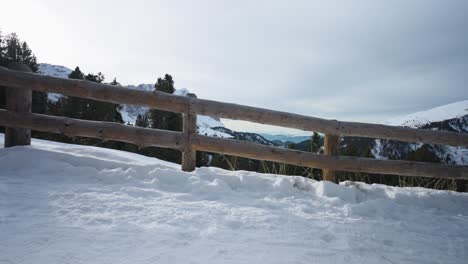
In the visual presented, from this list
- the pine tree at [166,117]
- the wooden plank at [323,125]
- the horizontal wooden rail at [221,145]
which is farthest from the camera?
the pine tree at [166,117]

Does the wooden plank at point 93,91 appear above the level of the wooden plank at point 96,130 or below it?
above

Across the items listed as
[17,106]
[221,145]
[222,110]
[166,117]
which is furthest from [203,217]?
[166,117]

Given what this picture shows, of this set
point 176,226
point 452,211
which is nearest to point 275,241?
point 176,226

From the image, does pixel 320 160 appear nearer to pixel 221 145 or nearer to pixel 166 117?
pixel 221 145

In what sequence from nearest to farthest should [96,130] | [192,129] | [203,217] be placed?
[203,217] < [96,130] < [192,129]

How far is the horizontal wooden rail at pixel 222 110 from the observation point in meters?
3.67

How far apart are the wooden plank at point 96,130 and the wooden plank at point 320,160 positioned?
1.66ft

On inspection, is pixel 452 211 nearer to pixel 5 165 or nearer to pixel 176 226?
pixel 176 226

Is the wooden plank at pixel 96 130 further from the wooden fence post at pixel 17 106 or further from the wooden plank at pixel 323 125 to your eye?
the wooden plank at pixel 323 125

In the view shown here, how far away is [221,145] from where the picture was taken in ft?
12.2

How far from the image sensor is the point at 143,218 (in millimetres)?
1961

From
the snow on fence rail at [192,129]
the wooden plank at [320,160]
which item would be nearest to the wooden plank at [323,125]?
the snow on fence rail at [192,129]

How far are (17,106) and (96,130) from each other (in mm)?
1264

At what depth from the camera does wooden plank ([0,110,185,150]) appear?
3645mm
